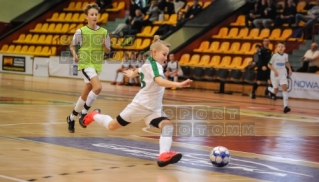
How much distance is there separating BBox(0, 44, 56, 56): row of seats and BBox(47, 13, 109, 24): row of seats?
2.25 metres

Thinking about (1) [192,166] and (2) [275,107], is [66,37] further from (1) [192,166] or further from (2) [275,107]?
(1) [192,166]

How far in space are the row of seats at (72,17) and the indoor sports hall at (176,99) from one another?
9cm

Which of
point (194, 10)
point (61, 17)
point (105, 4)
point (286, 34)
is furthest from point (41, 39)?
point (286, 34)

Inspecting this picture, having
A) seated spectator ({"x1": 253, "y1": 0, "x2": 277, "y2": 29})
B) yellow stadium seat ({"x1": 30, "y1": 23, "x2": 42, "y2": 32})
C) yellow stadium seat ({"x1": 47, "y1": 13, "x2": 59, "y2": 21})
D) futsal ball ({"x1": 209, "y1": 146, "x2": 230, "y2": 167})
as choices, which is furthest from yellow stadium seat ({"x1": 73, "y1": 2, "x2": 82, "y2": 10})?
futsal ball ({"x1": 209, "y1": 146, "x2": 230, "y2": 167})

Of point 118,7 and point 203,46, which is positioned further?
point 118,7

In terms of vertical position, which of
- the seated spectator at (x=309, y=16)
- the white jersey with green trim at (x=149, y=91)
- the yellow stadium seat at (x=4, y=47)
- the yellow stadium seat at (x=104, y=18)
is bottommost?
the white jersey with green trim at (x=149, y=91)

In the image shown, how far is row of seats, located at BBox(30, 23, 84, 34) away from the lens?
36.2 metres

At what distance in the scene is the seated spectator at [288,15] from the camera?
2738 cm

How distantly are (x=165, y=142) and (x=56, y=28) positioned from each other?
29209 millimetres

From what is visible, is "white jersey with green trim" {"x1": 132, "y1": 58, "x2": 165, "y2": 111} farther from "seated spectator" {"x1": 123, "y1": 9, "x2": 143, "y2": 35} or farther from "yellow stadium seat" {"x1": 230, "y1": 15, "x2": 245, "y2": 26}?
"seated spectator" {"x1": 123, "y1": 9, "x2": 143, "y2": 35}

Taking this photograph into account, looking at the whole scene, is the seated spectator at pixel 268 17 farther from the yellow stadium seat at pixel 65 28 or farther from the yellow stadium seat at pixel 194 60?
the yellow stadium seat at pixel 65 28

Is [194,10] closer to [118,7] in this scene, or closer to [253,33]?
[253,33]

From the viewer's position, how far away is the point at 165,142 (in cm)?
877

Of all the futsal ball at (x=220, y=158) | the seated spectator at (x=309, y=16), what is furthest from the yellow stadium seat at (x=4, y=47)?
the futsal ball at (x=220, y=158)
